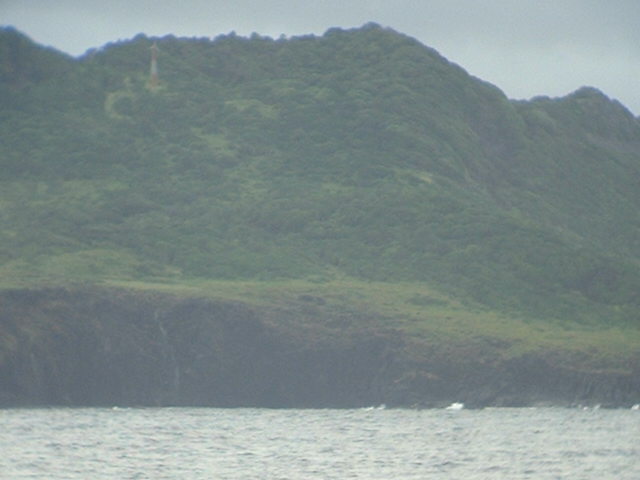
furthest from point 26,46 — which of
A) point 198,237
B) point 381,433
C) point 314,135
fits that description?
point 381,433

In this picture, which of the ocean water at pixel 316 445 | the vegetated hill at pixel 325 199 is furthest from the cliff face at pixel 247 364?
the ocean water at pixel 316 445

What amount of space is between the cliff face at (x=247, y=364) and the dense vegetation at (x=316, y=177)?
5.02m

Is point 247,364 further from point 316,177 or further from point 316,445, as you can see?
point 316,177

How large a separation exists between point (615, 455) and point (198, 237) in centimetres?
5829

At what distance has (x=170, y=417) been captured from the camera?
73.2 meters

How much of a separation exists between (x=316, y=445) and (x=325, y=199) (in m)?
58.2

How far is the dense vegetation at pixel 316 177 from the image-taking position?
102250 millimetres

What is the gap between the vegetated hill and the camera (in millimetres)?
90625

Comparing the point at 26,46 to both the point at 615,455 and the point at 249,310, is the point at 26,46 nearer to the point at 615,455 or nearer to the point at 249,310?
the point at 249,310

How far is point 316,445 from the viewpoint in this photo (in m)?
57.1

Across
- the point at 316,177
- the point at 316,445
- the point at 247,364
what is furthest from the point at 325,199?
the point at 316,445

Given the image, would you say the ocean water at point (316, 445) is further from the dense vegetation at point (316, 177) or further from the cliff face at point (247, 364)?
the dense vegetation at point (316, 177)

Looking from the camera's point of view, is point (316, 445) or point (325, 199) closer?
point (316, 445)

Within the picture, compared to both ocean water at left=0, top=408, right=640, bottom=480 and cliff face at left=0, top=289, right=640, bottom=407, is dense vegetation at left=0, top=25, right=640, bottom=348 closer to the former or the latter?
cliff face at left=0, top=289, right=640, bottom=407
